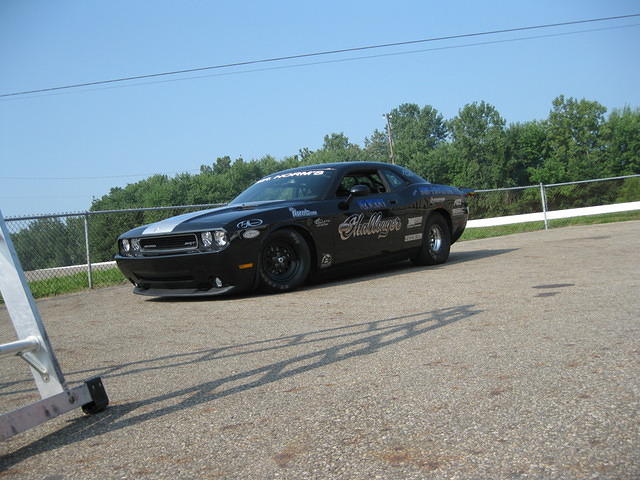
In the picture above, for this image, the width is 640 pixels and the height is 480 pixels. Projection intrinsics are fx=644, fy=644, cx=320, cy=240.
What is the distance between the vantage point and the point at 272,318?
17.6ft

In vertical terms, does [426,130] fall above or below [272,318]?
above

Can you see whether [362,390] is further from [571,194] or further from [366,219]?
[571,194]

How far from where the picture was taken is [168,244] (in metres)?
6.91

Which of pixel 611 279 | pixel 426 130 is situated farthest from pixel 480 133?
pixel 611 279

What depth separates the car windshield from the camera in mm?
7875

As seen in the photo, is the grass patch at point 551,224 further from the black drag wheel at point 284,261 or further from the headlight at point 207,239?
the headlight at point 207,239

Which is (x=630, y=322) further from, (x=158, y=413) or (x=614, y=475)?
(x=158, y=413)

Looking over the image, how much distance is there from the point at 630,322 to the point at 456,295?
1942 millimetres

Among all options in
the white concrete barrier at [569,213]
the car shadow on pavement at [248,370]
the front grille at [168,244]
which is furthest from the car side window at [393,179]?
the white concrete barrier at [569,213]

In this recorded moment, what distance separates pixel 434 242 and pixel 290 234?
2956 mm

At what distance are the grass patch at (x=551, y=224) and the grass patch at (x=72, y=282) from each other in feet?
30.7

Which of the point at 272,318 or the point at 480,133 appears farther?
the point at 480,133

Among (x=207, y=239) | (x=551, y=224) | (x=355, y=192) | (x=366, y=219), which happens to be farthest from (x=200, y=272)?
(x=551, y=224)

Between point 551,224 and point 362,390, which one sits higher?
point 362,390
